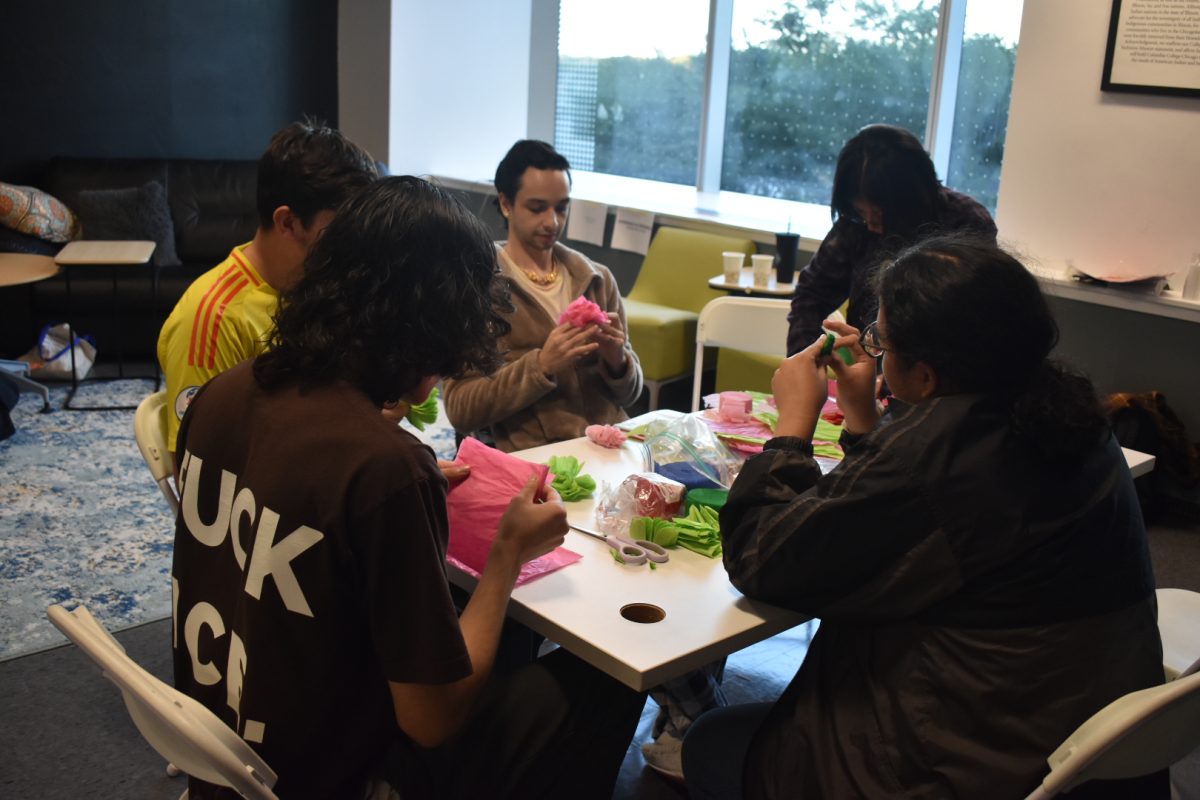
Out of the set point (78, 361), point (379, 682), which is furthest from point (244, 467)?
point (78, 361)

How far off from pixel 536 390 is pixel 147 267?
13.0 ft

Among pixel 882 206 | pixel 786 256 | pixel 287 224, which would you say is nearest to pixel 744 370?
pixel 786 256

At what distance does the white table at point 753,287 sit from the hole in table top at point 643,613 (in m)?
2.88

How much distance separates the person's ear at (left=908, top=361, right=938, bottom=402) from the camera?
4.77 feet

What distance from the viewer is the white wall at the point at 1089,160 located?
3.69m

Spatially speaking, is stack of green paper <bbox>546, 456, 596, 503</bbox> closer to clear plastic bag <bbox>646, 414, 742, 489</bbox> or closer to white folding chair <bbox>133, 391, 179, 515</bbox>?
clear plastic bag <bbox>646, 414, 742, 489</bbox>

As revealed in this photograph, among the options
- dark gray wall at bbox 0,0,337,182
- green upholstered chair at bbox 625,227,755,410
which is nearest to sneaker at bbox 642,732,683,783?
green upholstered chair at bbox 625,227,755,410

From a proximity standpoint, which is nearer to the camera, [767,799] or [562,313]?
[767,799]

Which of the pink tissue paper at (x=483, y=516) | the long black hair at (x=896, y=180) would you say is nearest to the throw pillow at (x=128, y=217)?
the long black hair at (x=896, y=180)

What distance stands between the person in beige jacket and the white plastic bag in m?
3.46

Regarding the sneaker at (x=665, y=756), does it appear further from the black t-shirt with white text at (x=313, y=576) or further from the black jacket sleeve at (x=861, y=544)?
the black t-shirt with white text at (x=313, y=576)

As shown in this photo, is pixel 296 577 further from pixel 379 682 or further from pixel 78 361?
pixel 78 361

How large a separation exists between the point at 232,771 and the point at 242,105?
6465 mm

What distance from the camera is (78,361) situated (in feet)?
17.6
